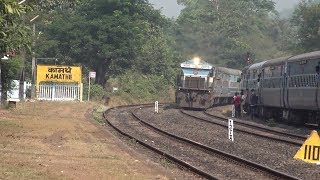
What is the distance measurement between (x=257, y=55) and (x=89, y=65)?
3261 cm

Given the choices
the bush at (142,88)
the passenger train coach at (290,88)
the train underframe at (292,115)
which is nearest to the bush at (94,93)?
the bush at (142,88)

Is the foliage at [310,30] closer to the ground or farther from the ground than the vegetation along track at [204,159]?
farther from the ground

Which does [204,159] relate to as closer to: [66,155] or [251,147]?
[251,147]

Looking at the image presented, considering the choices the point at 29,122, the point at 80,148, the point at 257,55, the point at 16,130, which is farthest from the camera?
the point at 257,55

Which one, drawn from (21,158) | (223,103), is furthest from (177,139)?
(223,103)

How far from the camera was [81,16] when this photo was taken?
54375 mm

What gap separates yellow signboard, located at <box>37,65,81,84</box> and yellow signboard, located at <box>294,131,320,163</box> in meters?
31.2

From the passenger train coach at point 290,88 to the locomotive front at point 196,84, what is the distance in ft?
17.9

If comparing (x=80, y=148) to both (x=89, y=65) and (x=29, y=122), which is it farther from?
(x=89, y=65)

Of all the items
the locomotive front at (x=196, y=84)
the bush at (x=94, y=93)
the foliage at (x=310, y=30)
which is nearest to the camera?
the locomotive front at (x=196, y=84)

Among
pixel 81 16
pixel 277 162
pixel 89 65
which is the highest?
pixel 81 16

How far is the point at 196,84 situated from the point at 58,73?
11.2 meters

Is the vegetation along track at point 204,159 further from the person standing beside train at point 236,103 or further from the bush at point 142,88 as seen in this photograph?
the bush at point 142,88

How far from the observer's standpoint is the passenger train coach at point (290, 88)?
23.9 meters
